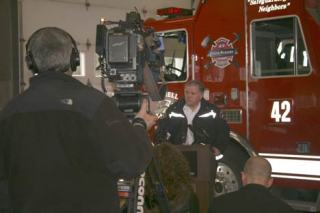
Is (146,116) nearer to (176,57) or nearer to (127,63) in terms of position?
(127,63)

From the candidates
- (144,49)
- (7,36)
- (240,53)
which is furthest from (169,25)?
(144,49)

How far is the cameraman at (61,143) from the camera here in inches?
95.5

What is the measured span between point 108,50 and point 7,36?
5.38 metres

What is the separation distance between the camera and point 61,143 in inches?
95.6

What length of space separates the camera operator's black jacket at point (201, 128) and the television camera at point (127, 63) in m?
2.52

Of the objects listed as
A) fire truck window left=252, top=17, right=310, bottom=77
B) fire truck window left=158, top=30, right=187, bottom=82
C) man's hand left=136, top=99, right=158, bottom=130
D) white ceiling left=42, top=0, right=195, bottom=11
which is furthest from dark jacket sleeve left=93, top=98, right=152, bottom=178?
white ceiling left=42, top=0, right=195, bottom=11

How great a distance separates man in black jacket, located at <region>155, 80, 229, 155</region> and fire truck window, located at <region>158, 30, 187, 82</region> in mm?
1206

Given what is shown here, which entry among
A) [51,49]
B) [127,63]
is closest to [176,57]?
[127,63]

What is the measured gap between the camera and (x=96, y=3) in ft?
30.1

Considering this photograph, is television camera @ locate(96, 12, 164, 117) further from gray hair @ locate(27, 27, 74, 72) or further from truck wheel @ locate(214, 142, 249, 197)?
truck wheel @ locate(214, 142, 249, 197)

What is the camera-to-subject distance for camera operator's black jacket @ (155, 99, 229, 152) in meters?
6.06

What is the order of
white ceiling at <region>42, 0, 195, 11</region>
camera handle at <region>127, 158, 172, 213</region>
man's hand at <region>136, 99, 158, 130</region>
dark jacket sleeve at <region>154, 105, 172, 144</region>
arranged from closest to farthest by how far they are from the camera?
man's hand at <region>136, 99, 158, 130</region> < camera handle at <region>127, 158, 172, 213</region> < dark jacket sleeve at <region>154, 105, 172, 144</region> < white ceiling at <region>42, 0, 195, 11</region>

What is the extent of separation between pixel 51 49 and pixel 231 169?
459 cm

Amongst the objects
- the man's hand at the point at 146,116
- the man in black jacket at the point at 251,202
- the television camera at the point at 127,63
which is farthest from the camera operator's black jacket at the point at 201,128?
the man's hand at the point at 146,116
